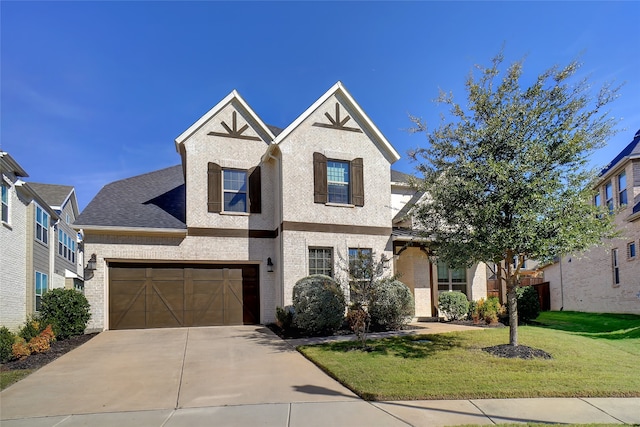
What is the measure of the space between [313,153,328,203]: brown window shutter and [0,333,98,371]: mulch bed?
8595 mm

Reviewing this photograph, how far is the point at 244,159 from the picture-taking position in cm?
1730

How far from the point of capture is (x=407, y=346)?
11492 millimetres

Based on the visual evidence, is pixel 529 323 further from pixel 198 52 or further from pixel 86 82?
pixel 86 82

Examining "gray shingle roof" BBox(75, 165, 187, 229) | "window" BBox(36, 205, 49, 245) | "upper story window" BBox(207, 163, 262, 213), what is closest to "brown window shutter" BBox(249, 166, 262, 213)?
"upper story window" BBox(207, 163, 262, 213)

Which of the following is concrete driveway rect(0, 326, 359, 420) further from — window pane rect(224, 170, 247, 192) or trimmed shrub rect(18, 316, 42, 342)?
window pane rect(224, 170, 247, 192)

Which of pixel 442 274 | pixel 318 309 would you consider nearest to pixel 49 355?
pixel 318 309

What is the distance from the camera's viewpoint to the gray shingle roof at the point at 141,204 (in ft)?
51.9

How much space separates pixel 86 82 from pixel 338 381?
11029 millimetres

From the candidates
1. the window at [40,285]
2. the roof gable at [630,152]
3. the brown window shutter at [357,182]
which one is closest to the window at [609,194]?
the roof gable at [630,152]

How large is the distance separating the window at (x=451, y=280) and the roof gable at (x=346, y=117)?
483cm

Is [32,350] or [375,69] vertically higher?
[375,69]

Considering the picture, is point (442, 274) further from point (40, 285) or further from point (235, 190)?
point (40, 285)

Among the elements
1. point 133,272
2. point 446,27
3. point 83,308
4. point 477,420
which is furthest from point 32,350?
point 446,27

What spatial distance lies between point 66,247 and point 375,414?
24013 mm
